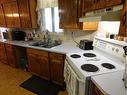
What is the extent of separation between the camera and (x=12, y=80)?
8.85ft

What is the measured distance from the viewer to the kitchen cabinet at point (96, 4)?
1056mm

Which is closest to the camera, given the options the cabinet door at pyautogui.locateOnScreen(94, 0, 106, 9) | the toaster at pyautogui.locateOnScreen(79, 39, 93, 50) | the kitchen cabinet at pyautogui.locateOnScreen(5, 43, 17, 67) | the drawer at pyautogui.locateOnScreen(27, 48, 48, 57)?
the cabinet door at pyautogui.locateOnScreen(94, 0, 106, 9)

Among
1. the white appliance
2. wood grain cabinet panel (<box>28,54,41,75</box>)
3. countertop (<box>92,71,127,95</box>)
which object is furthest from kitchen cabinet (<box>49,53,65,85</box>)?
countertop (<box>92,71,127,95</box>)

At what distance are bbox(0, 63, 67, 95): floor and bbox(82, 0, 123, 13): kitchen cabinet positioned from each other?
1.66 m

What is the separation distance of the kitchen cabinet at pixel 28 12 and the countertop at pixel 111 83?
2246 millimetres

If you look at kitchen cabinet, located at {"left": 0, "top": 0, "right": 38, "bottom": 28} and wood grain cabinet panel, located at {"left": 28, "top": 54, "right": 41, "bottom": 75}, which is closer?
wood grain cabinet panel, located at {"left": 28, "top": 54, "right": 41, "bottom": 75}

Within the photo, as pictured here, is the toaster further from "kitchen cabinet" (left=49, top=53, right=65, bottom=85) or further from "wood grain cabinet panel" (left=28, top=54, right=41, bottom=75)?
"wood grain cabinet panel" (left=28, top=54, right=41, bottom=75)

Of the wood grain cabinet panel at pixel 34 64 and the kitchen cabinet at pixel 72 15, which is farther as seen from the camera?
the wood grain cabinet panel at pixel 34 64

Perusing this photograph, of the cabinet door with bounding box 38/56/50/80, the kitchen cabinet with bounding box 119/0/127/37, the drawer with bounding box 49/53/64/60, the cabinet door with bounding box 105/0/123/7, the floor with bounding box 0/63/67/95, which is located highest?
the cabinet door with bounding box 105/0/123/7

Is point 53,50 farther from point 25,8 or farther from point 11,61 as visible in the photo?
point 11,61

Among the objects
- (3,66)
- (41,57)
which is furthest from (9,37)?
(41,57)

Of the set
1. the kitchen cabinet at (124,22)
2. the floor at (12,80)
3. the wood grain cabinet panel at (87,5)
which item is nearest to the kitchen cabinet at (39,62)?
the floor at (12,80)

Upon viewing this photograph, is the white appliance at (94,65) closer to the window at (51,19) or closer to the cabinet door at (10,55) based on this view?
the window at (51,19)

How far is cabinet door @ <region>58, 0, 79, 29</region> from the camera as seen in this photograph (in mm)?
1986
